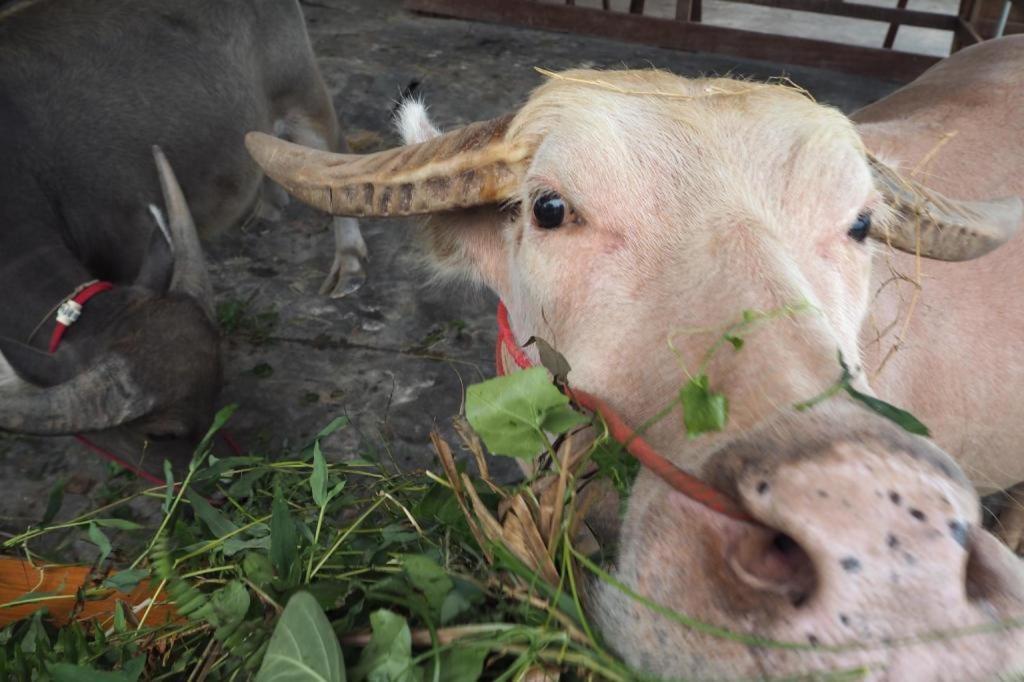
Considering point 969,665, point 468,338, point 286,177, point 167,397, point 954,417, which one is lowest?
point 468,338

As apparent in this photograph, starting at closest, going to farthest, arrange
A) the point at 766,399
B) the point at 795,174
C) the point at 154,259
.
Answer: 1. the point at 766,399
2. the point at 795,174
3. the point at 154,259

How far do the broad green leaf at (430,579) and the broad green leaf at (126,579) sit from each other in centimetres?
62

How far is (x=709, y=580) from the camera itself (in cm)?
96

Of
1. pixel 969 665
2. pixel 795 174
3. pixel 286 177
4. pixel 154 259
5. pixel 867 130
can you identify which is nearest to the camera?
pixel 969 665

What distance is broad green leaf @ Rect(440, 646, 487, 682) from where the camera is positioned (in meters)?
1.02

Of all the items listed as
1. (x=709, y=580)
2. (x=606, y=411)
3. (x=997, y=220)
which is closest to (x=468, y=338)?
(x=997, y=220)

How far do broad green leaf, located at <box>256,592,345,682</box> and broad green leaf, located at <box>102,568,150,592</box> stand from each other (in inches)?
20.3

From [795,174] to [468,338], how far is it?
3.02m

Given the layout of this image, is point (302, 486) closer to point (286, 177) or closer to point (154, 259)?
point (286, 177)

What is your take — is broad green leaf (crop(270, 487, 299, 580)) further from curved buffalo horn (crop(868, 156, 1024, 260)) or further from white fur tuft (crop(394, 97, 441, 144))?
curved buffalo horn (crop(868, 156, 1024, 260))

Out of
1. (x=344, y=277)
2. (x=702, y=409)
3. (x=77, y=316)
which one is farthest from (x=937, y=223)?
(x=344, y=277)

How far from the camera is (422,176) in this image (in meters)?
1.86

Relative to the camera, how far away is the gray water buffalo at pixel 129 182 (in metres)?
2.98

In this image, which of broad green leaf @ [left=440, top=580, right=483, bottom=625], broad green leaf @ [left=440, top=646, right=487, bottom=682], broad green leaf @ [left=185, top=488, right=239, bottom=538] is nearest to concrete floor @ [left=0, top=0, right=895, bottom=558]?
broad green leaf @ [left=185, top=488, right=239, bottom=538]
